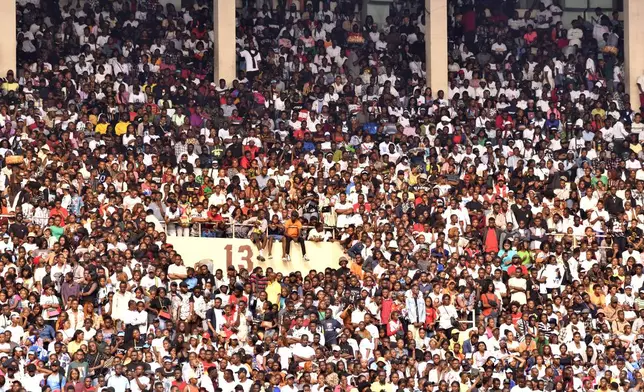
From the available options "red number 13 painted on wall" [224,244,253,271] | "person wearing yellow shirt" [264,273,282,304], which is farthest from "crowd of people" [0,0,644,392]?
"red number 13 painted on wall" [224,244,253,271]

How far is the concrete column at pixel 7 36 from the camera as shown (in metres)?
40.1

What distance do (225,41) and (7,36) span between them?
4.78 meters

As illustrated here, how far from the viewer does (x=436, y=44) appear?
43469 millimetres

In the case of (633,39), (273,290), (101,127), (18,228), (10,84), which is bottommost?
(273,290)

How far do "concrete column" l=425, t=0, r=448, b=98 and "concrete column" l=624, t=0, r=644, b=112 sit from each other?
13.8 ft

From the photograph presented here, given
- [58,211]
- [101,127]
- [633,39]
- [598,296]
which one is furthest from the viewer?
[633,39]

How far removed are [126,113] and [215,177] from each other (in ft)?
8.90

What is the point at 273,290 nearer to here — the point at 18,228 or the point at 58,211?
the point at 58,211

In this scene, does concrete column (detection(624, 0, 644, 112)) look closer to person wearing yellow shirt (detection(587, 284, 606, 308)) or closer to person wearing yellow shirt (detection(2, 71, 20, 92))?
person wearing yellow shirt (detection(587, 284, 606, 308))

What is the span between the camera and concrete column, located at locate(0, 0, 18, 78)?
40.1 m

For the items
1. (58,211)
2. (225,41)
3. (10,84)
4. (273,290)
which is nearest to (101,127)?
(10,84)

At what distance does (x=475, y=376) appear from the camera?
32125mm

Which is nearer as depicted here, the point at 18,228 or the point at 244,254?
the point at 18,228

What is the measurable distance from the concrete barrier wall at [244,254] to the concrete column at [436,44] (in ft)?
27.8
